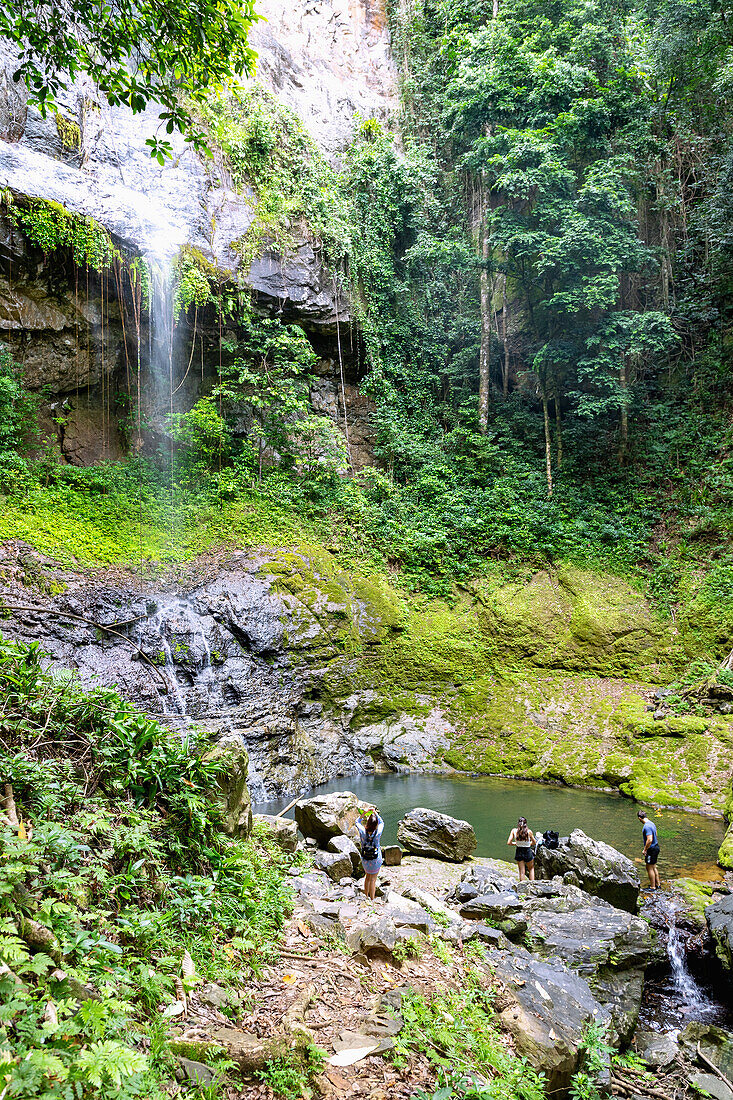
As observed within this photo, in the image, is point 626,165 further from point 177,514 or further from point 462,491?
point 177,514

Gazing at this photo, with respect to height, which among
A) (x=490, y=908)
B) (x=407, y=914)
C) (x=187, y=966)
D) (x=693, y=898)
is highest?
(x=187, y=966)

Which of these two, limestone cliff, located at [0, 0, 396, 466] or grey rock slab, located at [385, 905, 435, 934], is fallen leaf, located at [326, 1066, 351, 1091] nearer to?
grey rock slab, located at [385, 905, 435, 934]

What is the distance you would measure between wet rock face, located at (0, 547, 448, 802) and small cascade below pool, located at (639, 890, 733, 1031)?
23.2 ft

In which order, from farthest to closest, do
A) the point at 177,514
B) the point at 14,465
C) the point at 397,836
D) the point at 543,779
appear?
1. the point at 177,514
2. the point at 14,465
3. the point at 543,779
4. the point at 397,836

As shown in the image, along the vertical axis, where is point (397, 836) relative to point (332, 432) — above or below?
below

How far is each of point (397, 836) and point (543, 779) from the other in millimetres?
4761

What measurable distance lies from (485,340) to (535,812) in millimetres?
16308

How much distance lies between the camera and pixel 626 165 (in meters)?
18.2

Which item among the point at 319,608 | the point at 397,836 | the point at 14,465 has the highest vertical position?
the point at 14,465

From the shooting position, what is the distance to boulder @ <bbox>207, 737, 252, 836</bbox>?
4613mm

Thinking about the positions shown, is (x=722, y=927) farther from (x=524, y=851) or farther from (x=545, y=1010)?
(x=545, y=1010)

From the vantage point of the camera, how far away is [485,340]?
2061cm

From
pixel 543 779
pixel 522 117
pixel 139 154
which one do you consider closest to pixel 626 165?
pixel 522 117

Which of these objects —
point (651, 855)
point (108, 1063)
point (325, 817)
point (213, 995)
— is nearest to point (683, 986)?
point (651, 855)
